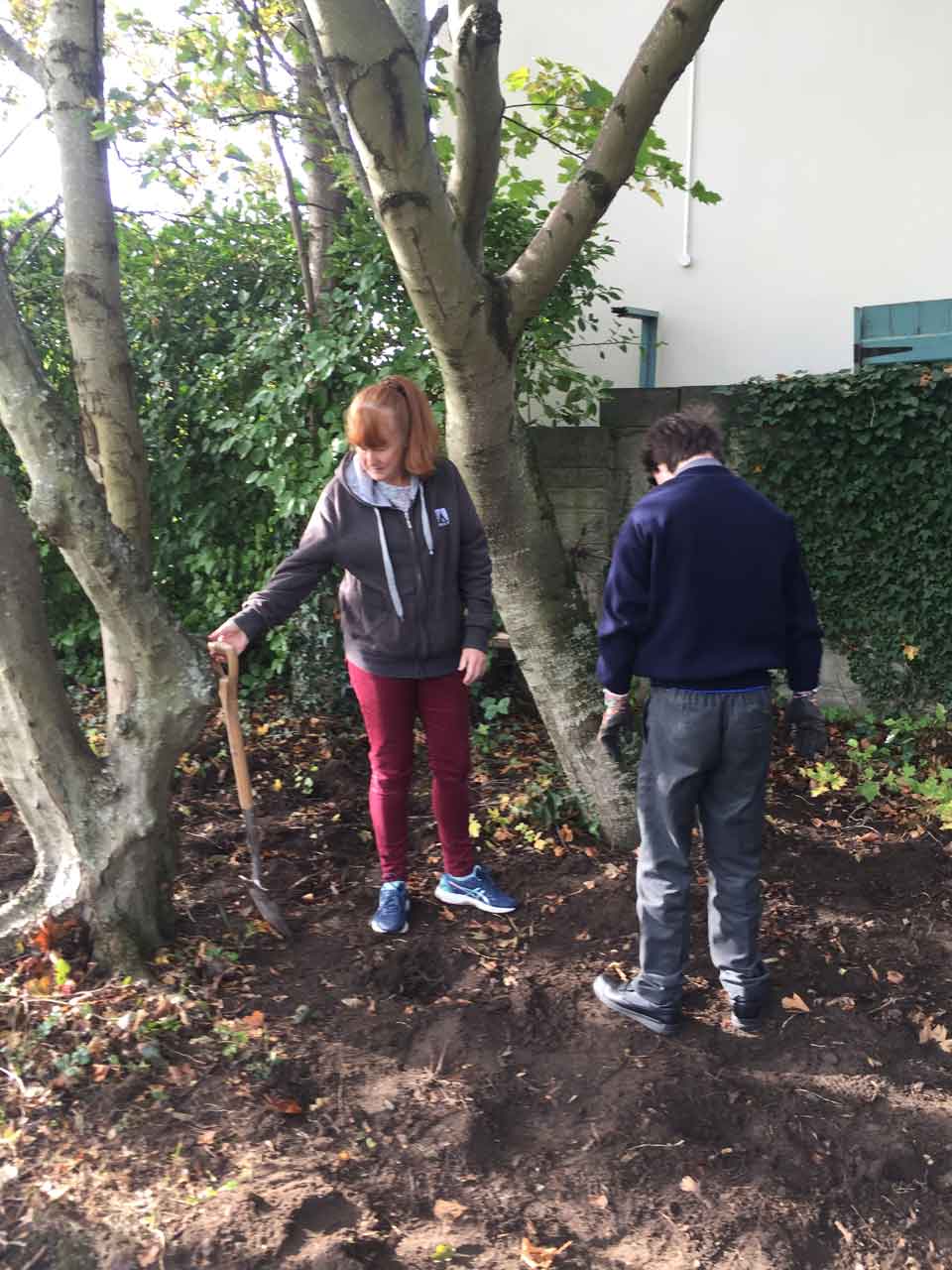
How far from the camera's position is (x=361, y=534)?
3234 millimetres

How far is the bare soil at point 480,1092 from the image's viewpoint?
225 cm

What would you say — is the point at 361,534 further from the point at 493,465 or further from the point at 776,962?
the point at 776,962

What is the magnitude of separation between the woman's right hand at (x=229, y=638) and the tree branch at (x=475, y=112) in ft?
5.36

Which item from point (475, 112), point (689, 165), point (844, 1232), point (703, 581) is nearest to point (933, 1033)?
point (844, 1232)

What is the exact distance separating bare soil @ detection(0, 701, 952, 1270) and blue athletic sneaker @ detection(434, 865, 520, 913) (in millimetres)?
54

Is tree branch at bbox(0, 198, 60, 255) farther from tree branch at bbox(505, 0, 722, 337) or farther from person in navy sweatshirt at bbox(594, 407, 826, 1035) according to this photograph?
person in navy sweatshirt at bbox(594, 407, 826, 1035)

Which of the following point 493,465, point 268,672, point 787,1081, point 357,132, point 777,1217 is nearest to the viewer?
point 777,1217

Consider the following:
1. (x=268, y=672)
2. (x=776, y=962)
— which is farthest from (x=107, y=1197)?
(x=268, y=672)

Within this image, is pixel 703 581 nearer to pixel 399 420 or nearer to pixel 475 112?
pixel 399 420

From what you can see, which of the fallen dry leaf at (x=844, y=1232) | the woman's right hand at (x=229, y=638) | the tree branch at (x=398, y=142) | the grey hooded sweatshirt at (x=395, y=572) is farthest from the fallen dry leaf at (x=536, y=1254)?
the tree branch at (x=398, y=142)

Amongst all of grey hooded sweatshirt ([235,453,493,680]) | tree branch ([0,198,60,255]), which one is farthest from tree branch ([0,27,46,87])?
grey hooded sweatshirt ([235,453,493,680])

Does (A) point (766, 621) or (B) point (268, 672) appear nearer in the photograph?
(A) point (766, 621)

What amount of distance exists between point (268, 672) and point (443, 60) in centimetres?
348

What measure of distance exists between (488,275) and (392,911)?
2373mm
